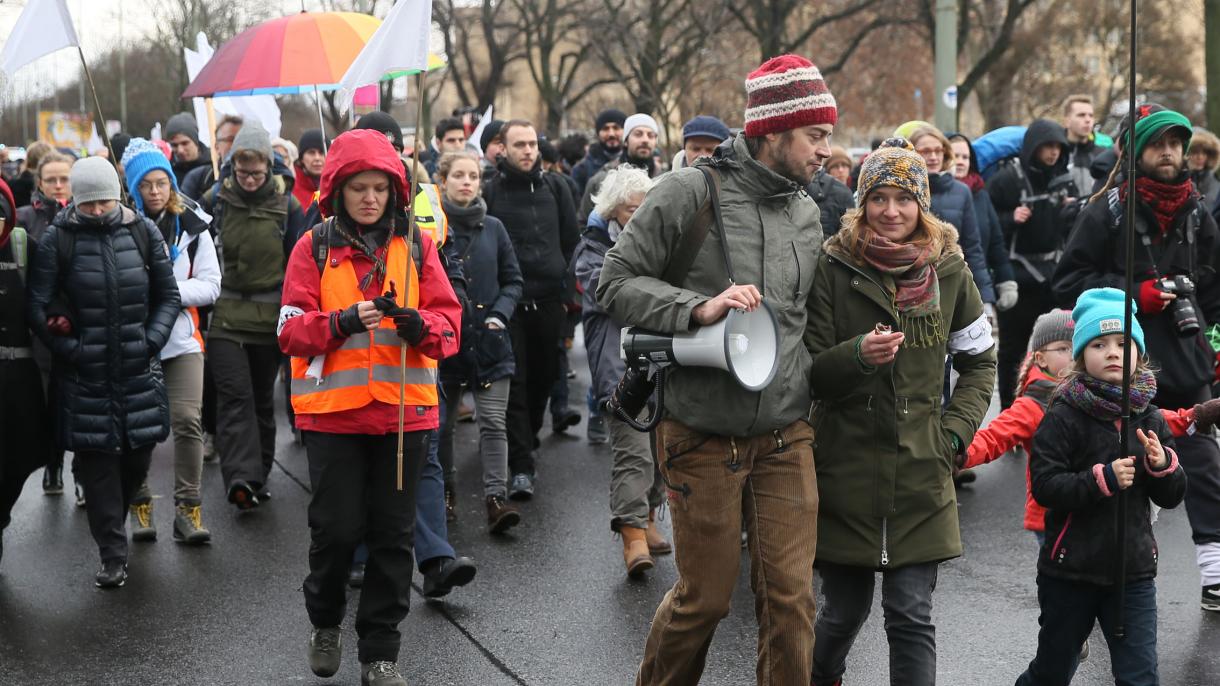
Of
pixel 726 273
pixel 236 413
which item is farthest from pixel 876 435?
pixel 236 413

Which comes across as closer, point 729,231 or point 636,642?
point 729,231

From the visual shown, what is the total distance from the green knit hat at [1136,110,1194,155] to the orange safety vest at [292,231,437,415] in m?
3.20

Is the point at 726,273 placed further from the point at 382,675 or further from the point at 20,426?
the point at 20,426

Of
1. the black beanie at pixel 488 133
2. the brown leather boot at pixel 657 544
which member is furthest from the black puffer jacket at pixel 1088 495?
the black beanie at pixel 488 133

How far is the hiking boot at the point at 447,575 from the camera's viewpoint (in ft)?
20.1

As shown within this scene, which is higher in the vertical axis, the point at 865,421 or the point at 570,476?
the point at 865,421

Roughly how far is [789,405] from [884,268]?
1.63 ft

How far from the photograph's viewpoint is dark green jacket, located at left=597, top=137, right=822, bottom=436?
4.07 metres

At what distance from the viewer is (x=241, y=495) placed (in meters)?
7.70

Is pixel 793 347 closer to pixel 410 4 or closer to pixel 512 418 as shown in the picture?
pixel 410 4

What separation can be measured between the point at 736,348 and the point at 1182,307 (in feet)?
9.64

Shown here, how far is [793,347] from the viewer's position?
417cm

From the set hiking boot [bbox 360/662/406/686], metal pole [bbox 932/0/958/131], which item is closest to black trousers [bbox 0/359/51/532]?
hiking boot [bbox 360/662/406/686]

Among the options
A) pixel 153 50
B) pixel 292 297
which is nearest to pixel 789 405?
pixel 292 297
